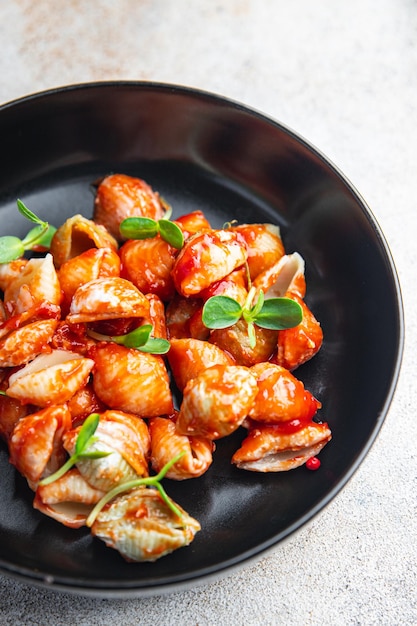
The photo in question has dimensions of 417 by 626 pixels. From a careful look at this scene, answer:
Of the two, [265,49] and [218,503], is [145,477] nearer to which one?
[218,503]

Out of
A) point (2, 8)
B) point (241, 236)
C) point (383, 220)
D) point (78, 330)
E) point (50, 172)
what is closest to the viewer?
point (78, 330)

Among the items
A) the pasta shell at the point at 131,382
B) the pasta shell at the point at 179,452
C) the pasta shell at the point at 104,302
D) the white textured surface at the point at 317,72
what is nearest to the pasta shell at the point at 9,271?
the pasta shell at the point at 104,302

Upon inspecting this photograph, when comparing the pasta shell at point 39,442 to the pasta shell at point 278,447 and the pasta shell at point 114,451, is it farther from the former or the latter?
the pasta shell at point 278,447

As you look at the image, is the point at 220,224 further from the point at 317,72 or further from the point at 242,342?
the point at 317,72

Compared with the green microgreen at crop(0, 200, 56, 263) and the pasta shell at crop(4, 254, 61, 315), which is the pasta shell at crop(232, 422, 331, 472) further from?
the green microgreen at crop(0, 200, 56, 263)

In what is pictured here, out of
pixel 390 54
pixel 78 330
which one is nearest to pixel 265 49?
pixel 390 54

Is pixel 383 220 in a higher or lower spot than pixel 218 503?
higher
